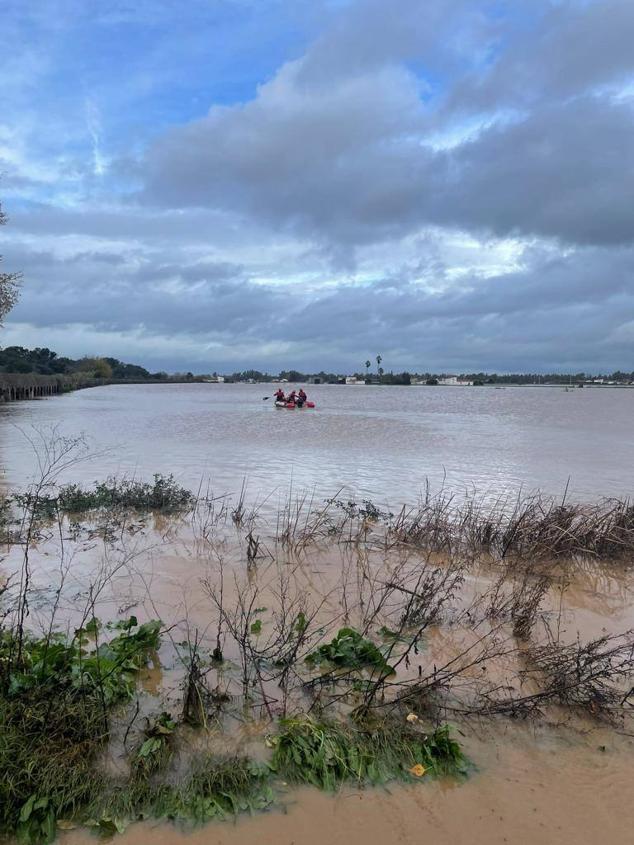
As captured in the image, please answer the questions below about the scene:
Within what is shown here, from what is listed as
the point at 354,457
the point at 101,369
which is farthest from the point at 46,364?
the point at 354,457

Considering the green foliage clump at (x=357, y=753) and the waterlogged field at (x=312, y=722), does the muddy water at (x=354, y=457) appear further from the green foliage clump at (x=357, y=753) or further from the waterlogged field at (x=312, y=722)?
the green foliage clump at (x=357, y=753)

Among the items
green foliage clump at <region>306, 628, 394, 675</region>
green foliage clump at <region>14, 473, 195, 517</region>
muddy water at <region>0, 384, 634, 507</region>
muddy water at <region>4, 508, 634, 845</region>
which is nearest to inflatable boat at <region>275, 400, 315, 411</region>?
muddy water at <region>0, 384, 634, 507</region>

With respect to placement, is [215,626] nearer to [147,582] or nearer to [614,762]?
[147,582]

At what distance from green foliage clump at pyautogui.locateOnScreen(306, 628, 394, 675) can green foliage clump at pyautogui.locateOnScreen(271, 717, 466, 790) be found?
0.81 m

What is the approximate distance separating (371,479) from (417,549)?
23.0ft

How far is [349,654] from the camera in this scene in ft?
16.1

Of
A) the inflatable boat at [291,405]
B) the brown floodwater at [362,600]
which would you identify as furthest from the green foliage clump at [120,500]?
the inflatable boat at [291,405]

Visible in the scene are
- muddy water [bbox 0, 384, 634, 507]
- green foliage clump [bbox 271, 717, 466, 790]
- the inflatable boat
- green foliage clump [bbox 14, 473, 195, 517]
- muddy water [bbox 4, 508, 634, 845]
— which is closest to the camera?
muddy water [bbox 4, 508, 634, 845]

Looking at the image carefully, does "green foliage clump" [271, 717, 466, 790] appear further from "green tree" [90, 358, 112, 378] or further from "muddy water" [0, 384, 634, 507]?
"green tree" [90, 358, 112, 378]

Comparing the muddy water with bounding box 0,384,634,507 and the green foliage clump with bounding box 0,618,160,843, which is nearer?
the green foliage clump with bounding box 0,618,160,843

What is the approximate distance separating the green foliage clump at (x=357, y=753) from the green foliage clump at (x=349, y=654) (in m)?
0.81

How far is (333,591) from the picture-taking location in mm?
7137

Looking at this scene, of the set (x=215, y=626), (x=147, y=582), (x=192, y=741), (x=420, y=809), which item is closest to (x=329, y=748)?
(x=420, y=809)

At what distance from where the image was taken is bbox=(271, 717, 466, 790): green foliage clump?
3684mm
